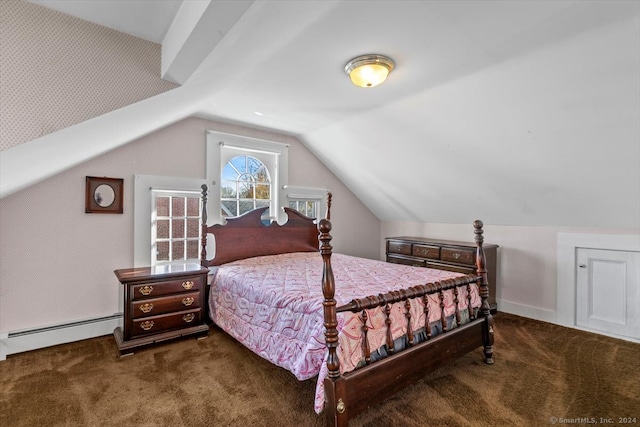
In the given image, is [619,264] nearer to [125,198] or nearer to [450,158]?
[450,158]

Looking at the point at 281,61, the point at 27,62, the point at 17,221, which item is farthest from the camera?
the point at 17,221

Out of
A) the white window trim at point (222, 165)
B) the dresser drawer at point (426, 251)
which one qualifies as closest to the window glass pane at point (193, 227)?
the white window trim at point (222, 165)

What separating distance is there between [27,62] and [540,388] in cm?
337

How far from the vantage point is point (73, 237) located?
2.96 metres

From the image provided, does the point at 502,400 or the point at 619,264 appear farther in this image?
the point at 619,264

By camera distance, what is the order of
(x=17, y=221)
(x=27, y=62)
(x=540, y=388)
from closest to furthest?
(x=27, y=62) → (x=540, y=388) → (x=17, y=221)

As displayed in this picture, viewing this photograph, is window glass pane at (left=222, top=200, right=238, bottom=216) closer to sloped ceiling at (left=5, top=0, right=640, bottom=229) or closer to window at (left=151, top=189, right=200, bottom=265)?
window at (left=151, top=189, right=200, bottom=265)

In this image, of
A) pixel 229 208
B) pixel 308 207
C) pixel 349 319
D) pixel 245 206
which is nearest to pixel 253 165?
pixel 245 206

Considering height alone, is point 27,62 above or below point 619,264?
above

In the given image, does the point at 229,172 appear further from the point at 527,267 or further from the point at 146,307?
the point at 527,267

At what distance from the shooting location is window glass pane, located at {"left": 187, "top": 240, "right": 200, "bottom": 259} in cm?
367

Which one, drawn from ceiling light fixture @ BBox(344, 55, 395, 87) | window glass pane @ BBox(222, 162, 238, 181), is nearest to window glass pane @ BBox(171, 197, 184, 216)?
window glass pane @ BBox(222, 162, 238, 181)

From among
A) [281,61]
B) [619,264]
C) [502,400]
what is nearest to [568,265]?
[619,264]

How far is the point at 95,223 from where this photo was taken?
307 cm
